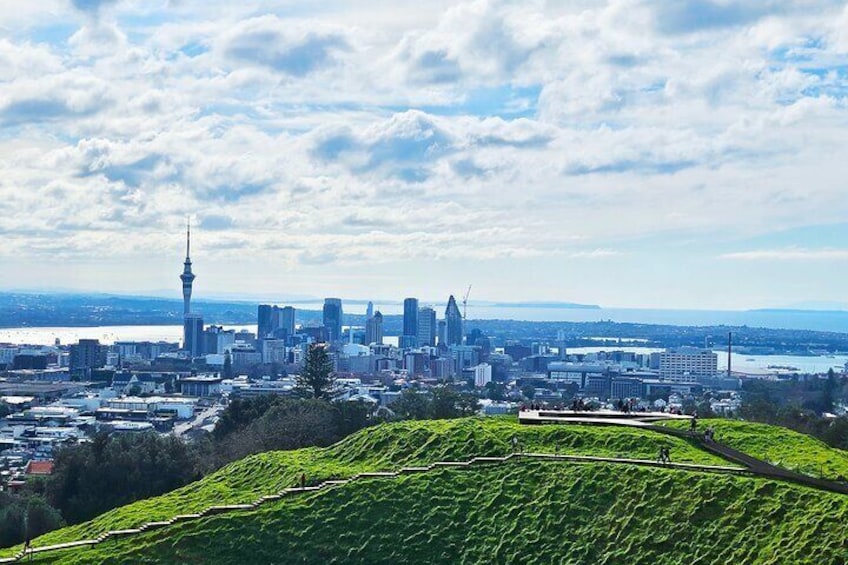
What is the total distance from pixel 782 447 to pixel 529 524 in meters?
7.55

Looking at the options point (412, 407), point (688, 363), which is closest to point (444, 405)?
point (412, 407)

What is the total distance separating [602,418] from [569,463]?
17.7ft

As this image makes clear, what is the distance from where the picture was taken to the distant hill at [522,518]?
817 inches

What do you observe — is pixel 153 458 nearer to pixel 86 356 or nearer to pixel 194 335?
pixel 86 356

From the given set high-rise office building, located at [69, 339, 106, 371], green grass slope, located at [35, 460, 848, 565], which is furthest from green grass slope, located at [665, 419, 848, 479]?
high-rise office building, located at [69, 339, 106, 371]

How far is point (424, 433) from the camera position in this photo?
27734mm

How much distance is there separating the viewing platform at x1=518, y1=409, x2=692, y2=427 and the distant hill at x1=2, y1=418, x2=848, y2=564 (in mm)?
2230

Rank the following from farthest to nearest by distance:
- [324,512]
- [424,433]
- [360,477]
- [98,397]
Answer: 1. [98,397]
2. [424,433]
3. [360,477]
4. [324,512]

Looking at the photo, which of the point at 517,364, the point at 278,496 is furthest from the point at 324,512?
the point at 517,364

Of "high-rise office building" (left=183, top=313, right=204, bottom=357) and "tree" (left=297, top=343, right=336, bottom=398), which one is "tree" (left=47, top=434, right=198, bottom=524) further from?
"high-rise office building" (left=183, top=313, right=204, bottom=357)

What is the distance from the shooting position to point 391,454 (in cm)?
2709

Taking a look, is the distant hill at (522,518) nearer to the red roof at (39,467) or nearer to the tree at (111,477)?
the tree at (111,477)

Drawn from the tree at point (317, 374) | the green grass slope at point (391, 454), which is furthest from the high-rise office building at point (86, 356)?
the green grass slope at point (391, 454)

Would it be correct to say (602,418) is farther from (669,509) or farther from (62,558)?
(62,558)
